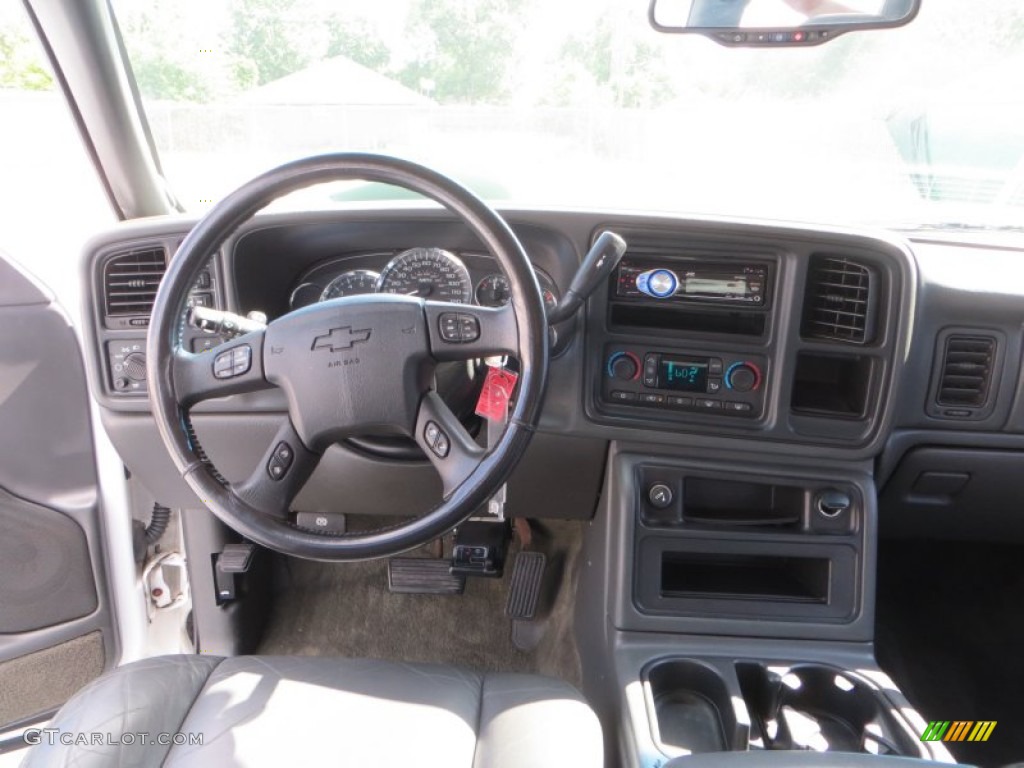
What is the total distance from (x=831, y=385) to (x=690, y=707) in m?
0.77

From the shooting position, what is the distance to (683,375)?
1.69 m

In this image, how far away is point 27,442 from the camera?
6.75 feet

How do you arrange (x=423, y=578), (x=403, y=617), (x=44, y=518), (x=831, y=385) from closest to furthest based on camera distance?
(x=831, y=385) → (x=44, y=518) → (x=423, y=578) → (x=403, y=617)

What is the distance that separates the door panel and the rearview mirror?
5.28 feet

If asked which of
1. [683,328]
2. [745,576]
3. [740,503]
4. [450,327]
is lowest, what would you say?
[745,576]

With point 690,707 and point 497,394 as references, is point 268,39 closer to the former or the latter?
point 497,394

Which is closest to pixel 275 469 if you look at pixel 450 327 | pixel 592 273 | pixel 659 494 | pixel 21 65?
pixel 450 327

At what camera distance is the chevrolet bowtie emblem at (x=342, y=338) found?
1.31 m

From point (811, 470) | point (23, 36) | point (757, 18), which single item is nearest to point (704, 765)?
point (811, 470)

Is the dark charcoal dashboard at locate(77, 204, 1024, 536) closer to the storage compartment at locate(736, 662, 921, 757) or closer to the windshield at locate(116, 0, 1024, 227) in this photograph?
the windshield at locate(116, 0, 1024, 227)

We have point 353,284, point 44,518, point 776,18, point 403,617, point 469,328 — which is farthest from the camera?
point 403,617

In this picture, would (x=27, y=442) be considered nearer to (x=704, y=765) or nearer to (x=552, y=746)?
(x=552, y=746)

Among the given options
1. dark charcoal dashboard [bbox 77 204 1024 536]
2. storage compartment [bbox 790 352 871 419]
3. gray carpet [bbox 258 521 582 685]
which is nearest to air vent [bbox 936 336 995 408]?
dark charcoal dashboard [bbox 77 204 1024 536]

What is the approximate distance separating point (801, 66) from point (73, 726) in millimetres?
2003
